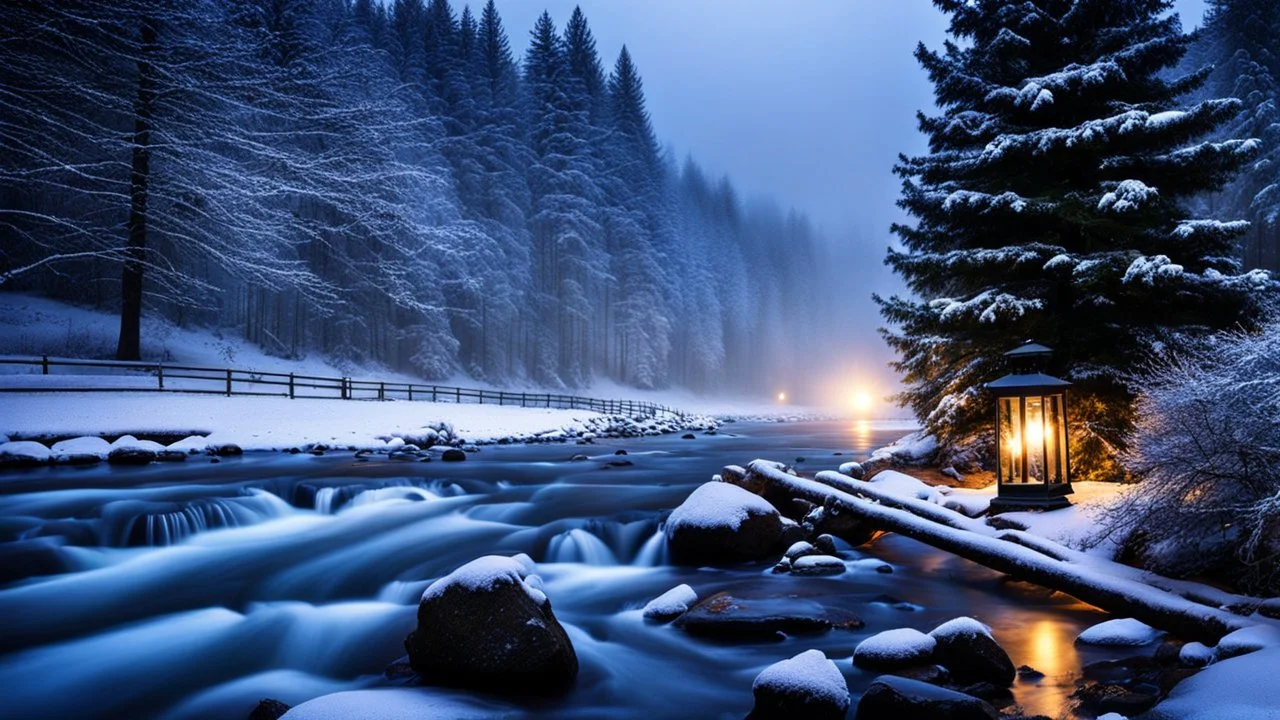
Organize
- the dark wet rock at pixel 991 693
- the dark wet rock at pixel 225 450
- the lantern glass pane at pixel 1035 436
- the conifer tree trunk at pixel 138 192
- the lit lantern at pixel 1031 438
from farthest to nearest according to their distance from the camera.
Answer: the dark wet rock at pixel 225 450, the conifer tree trunk at pixel 138 192, the lantern glass pane at pixel 1035 436, the lit lantern at pixel 1031 438, the dark wet rock at pixel 991 693

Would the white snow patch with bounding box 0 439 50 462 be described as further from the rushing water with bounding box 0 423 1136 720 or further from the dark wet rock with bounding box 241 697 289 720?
the dark wet rock with bounding box 241 697 289 720

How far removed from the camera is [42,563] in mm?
8109

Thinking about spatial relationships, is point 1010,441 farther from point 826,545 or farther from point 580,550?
point 580,550

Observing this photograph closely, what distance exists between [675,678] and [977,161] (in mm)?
10742

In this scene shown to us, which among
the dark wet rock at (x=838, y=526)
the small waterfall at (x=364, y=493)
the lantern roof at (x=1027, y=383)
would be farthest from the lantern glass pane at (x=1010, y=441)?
the small waterfall at (x=364, y=493)

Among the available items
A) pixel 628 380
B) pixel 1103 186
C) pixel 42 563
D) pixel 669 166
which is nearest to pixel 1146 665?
pixel 1103 186

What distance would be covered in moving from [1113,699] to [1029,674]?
70cm

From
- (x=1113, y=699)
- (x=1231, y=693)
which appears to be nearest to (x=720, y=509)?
(x=1113, y=699)

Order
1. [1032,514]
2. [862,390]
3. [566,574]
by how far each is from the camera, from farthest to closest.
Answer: [862,390] < [566,574] < [1032,514]

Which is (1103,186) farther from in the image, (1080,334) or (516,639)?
(516,639)

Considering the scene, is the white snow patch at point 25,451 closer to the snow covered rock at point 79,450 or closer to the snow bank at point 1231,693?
the snow covered rock at point 79,450

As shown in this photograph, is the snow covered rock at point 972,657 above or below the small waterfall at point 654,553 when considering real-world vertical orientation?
above

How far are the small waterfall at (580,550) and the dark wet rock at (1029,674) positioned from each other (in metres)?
5.42

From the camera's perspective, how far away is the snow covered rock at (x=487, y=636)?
188 inches
